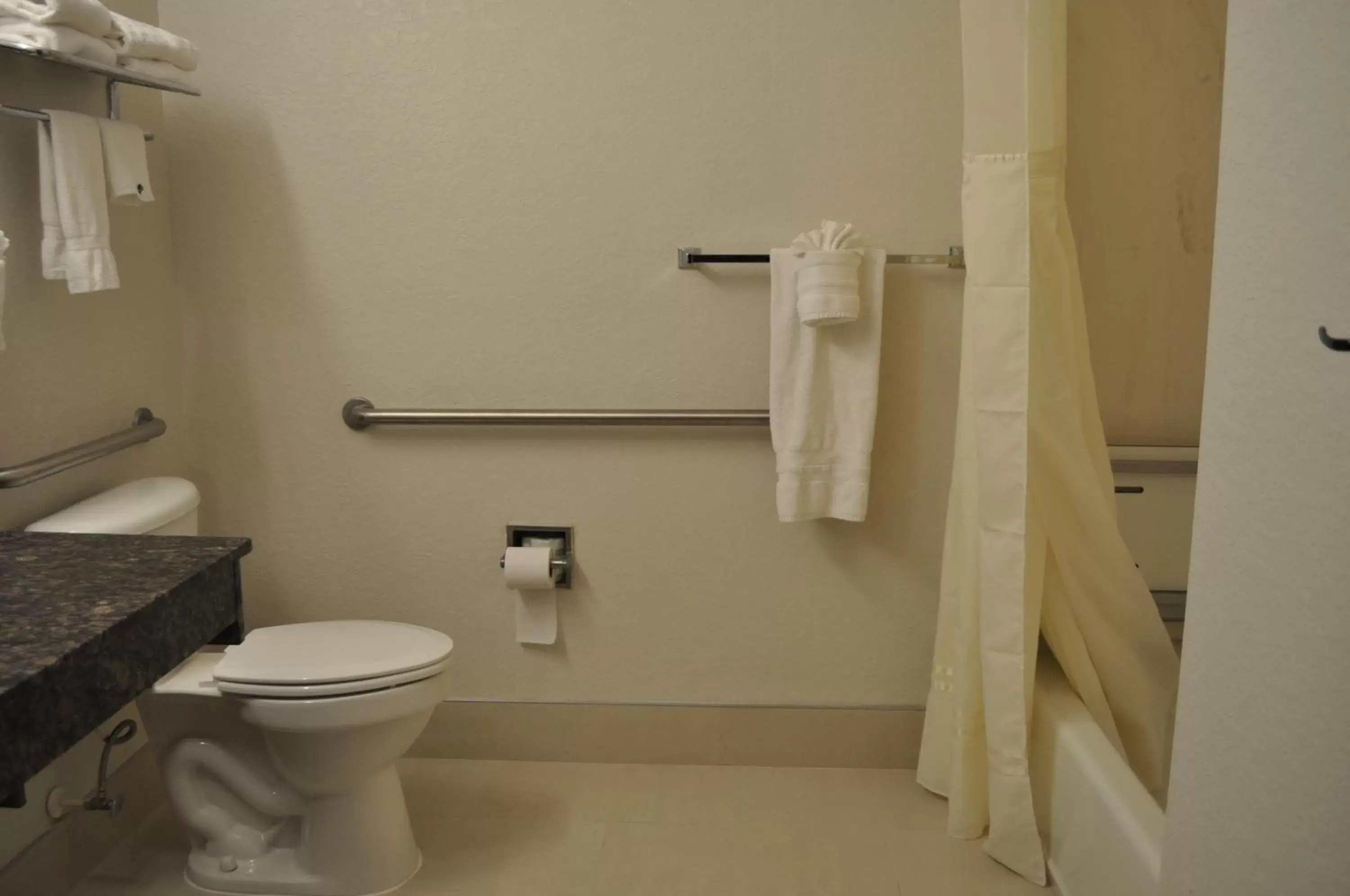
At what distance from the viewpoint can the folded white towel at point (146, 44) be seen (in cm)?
191

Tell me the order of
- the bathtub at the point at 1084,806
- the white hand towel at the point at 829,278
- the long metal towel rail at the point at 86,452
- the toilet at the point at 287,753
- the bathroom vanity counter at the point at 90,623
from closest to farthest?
1. the bathroom vanity counter at the point at 90,623
2. the bathtub at the point at 1084,806
3. the long metal towel rail at the point at 86,452
4. the toilet at the point at 287,753
5. the white hand towel at the point at 829,278

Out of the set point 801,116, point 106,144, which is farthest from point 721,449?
point 106,144

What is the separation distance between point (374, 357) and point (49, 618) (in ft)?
4.09

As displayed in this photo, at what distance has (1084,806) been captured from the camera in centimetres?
190

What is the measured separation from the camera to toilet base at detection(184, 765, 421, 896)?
2070 mm

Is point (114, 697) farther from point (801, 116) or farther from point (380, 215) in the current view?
point (801, 116)

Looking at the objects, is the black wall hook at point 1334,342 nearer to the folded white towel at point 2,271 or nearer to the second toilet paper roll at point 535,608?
the folded white towel at point 2,271

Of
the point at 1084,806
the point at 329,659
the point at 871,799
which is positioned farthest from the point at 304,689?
the point at 1084,806

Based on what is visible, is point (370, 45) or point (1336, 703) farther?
point (370, 45)

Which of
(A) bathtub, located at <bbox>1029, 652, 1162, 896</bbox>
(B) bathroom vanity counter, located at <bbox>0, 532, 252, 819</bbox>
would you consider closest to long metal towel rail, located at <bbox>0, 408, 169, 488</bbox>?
(B) bathroom vanity counter, located at <bbox>0, 532, 252, 819</bbox>

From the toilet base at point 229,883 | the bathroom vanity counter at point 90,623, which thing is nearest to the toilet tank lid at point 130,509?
the bathroom vanity counter at point 90,623

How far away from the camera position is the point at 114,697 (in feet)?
4.23

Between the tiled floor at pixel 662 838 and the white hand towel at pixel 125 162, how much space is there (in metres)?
1.31

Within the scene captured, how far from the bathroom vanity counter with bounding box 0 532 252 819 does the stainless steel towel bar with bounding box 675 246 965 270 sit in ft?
3.76
